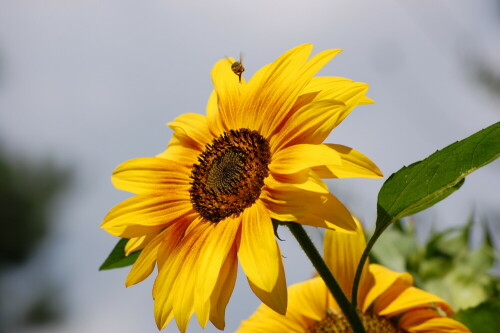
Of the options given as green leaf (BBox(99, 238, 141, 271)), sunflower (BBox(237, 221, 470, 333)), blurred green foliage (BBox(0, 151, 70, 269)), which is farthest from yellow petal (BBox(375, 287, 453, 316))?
blurred green foliage (BBox(0, 151, 70, 269))

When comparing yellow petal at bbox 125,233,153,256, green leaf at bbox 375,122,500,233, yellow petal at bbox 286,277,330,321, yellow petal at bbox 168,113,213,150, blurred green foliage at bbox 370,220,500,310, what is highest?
yellow petal at bbox 168,113,213,150

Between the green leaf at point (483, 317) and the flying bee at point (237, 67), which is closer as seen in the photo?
the green leaf at point (483, 317)

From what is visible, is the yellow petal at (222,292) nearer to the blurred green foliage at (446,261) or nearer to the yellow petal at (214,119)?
the yellow petal at (214,119)

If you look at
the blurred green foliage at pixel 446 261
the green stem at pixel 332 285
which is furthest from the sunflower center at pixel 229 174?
the blurred green foliage at pixel 446 261

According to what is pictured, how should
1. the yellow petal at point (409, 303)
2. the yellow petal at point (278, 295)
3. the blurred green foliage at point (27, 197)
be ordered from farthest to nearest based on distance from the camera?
the blurred green foliage at point (27, 197) → the yellow petal at point (409, 303) → the yellow petal at point (278, 295)

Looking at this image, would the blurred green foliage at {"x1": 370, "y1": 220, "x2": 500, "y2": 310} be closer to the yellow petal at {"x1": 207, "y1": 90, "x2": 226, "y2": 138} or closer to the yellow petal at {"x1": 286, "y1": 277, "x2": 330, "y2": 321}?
the yellow petal at {"x1": 286, "y1": 277, "x2": 330, "y2": 321}

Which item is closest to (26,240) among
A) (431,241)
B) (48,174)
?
(48,174)
